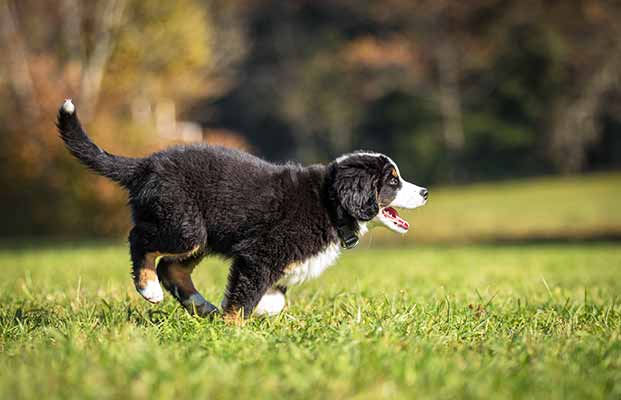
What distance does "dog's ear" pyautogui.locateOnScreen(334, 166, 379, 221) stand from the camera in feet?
13.5

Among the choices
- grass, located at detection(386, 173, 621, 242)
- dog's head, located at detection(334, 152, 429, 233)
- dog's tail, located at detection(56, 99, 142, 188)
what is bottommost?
grass, located at detection(386, 173, 621, 242)

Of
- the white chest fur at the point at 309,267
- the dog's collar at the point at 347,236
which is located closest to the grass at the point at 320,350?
the white chest fur at the point at 309,267

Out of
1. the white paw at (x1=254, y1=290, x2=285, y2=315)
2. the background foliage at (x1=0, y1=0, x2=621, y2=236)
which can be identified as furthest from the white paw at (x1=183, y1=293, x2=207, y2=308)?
Answer: the background foliage at (x1=0, y1=0, x2=621, y2=236)

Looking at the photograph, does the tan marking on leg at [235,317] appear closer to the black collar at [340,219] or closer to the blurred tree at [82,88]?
the black collar at [340,219]

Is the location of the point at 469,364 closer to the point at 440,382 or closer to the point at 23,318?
the point at 440,382

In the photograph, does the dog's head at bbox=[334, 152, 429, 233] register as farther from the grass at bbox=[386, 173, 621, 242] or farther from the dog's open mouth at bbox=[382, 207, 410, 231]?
the grass at bbox=[386, 173, 621, 242]

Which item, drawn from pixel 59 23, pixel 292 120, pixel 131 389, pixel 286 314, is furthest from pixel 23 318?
pixel 292 120

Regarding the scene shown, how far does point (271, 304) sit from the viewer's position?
4.09 metres

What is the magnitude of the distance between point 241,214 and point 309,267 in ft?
1.63

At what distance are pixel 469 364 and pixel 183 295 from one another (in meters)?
2.10

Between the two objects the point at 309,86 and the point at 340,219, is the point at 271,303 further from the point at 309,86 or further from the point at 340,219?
the point at 309,86

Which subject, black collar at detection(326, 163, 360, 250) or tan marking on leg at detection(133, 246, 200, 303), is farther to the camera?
black collar at detection(326, 163, 360, 250)

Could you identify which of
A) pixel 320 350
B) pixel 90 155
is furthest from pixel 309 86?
pixel 320 350

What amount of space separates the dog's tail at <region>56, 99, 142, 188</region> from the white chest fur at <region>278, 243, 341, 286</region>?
3.77ft
